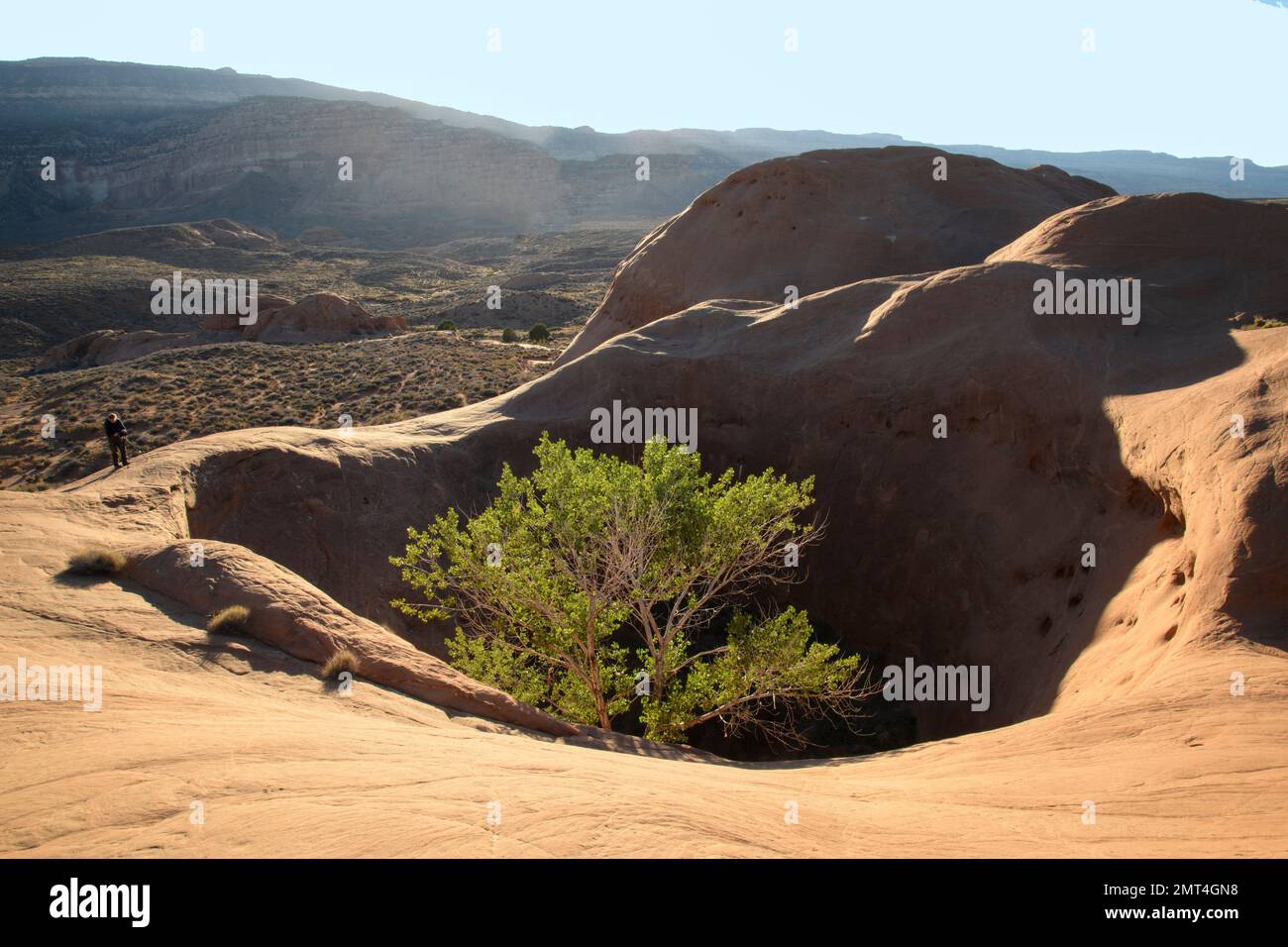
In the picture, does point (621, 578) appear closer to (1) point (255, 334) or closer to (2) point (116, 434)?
(2) point (116, 434)

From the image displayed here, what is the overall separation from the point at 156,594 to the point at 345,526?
231 inches

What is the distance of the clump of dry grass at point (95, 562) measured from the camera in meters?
10.3

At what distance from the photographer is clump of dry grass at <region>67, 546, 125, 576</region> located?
1030 cm

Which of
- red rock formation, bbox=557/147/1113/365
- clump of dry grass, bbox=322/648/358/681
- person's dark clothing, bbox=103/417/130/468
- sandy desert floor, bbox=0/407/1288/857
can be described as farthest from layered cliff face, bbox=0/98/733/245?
sandy desert floor, bbox=0/407/1288/857

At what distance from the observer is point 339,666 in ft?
30.1

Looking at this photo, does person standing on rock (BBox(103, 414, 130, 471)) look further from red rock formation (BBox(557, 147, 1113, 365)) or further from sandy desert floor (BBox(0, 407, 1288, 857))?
red rock formation (BBox(557, 147, 1113, 365))

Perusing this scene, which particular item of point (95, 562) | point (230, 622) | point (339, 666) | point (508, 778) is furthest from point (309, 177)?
point (508, 778)

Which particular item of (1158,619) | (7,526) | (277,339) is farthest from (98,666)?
(277,339)

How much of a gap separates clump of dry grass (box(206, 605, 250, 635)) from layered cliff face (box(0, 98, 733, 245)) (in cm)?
11275

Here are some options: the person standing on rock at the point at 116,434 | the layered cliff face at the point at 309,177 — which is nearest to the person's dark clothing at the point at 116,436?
the person standing on rock at the point at 116,434

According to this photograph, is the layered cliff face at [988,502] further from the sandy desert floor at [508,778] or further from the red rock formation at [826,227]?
the red rock formation at [826,227]
